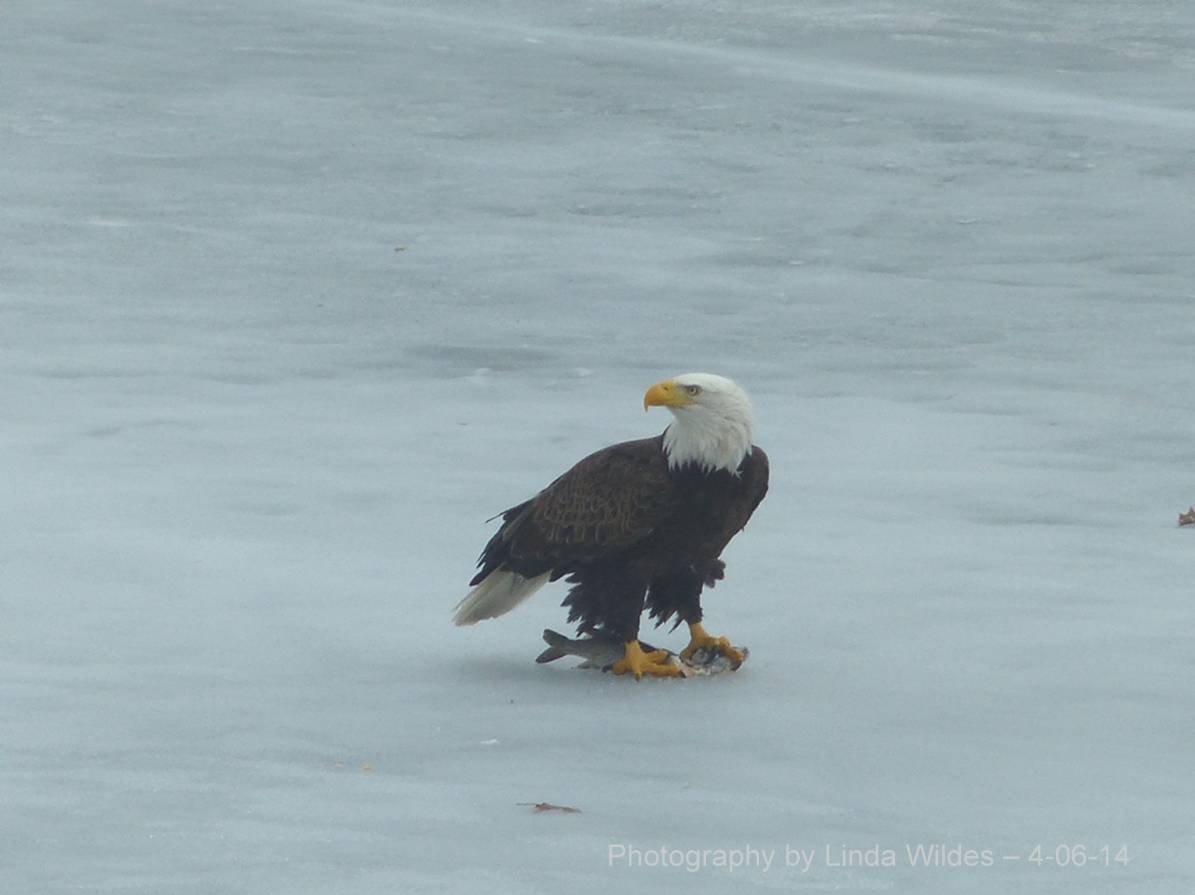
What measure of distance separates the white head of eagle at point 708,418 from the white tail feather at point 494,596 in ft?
2.07

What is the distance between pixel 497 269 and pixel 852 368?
2424 mm

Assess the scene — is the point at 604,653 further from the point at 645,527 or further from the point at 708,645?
the point at 645,527

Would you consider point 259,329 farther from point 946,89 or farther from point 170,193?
point 946,89

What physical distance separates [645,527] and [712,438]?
29cm

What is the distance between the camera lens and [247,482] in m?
7.70

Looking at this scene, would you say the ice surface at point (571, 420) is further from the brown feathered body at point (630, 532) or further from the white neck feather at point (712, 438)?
the white neck feather at point (712, 438)

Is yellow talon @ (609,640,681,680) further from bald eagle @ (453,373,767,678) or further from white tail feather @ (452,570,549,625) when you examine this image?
white tail feather @ (452,570,549,625)

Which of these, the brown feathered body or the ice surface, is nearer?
the ice surface

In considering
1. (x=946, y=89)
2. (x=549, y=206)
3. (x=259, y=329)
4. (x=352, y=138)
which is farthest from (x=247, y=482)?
(x=946, y=89)

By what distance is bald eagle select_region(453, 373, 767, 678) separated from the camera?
17.6ft

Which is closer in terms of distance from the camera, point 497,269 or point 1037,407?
point 1037,407

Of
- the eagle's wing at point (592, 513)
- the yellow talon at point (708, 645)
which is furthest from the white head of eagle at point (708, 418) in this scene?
the yellow talon at point (708, 645)

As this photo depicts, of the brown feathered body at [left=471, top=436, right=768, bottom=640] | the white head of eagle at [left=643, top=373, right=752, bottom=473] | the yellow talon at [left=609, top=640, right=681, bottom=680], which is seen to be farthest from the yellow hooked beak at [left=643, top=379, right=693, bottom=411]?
the yellow talon at [left=609, top=640, right=681, bottom=680]

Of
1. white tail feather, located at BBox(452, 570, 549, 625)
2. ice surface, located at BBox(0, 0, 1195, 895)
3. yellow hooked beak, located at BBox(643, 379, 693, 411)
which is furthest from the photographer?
white tail feather, located at BBox(452, 570, 549, 625)
